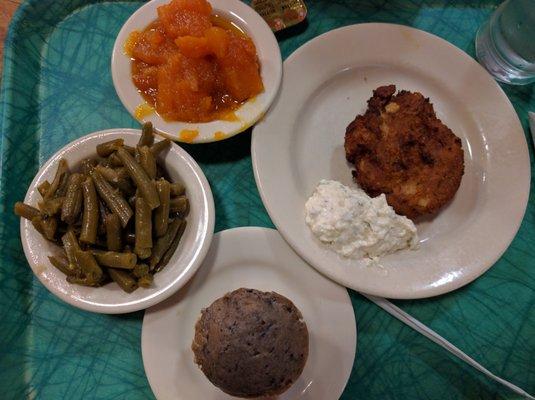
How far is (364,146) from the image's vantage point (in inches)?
89.7

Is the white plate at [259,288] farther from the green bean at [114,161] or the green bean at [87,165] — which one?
the green bean at [87,165]

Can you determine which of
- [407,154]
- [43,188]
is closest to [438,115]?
[407,154]

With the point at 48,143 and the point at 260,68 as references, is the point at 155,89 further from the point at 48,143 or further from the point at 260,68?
the point at 48,143

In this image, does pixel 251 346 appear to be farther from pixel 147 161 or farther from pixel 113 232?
pixel 147 161

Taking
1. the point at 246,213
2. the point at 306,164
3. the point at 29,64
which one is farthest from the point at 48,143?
the point at 306,164

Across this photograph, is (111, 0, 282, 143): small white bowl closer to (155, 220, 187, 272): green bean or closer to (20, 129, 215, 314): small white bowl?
(20, 129, 215, 314): small white bowl

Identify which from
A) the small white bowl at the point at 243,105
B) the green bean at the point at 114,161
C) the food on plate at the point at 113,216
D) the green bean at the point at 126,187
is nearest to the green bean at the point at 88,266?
the food on plate at the point at 113,216

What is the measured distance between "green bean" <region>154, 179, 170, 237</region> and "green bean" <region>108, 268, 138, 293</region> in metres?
0.23

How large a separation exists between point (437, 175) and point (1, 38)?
8.57 ft

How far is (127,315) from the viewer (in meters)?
2.22

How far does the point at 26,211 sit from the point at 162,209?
A: 58 centimetres

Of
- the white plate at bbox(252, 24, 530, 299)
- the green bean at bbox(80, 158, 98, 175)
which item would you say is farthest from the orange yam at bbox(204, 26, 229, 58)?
the green bean at bbox(80, 158, 98, 175)

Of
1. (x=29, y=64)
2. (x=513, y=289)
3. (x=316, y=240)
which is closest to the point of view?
(x=316, y=240)

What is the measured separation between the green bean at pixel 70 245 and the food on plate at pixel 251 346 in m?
0.64
